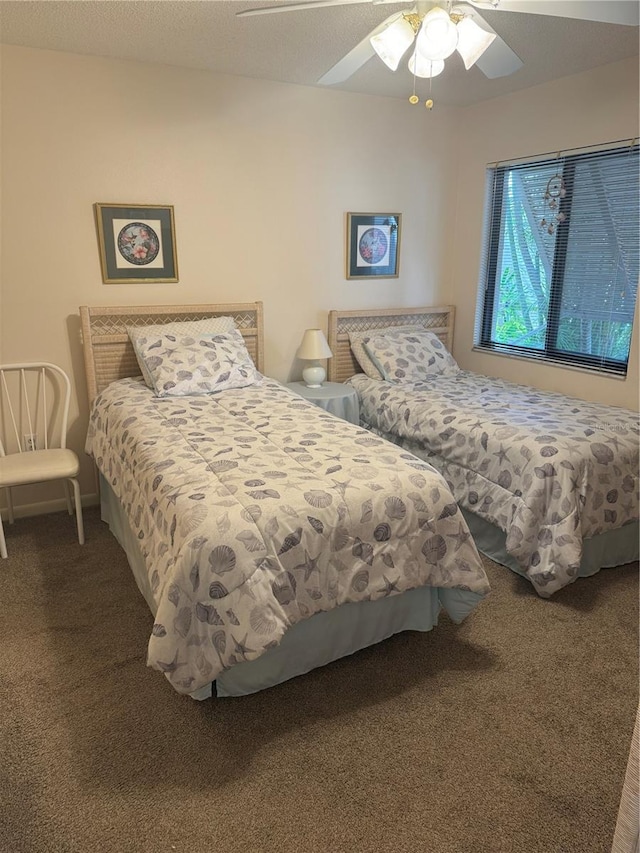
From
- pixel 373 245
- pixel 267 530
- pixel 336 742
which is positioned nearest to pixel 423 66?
pixel 267 530

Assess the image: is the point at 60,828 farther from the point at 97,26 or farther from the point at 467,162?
the point at 467,162

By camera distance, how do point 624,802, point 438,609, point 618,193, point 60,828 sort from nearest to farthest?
point 624,802, point 60,828, point 438,609, point 618,193

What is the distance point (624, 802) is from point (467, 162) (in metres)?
4.14

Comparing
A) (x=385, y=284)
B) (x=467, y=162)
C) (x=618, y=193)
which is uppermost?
(x=467, y=162)

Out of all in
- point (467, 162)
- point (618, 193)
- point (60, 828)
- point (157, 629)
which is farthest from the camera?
point (467, 162)

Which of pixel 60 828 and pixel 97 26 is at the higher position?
pixel 97 26

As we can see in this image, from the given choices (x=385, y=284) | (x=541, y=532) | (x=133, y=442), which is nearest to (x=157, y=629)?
(x=133, y=442)

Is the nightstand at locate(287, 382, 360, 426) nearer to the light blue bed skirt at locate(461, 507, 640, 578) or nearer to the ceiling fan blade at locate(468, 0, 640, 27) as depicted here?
the light blue bed skirt at locate(461, 507, 640, 578)

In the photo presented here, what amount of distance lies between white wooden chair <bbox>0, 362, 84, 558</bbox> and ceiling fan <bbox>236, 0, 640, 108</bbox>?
213 centimetres

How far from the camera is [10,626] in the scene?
2.30m

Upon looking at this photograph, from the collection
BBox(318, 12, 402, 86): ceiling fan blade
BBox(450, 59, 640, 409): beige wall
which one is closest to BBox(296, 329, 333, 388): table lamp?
BBox(450, 59, 640, 409): beige wall

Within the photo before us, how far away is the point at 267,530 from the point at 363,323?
259 cm

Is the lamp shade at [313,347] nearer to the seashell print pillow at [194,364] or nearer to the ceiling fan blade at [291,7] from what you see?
the seashell print pillow at [194,364]

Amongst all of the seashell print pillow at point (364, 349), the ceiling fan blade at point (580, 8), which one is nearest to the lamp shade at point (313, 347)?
the seashell print pillow at point (364, 349)
